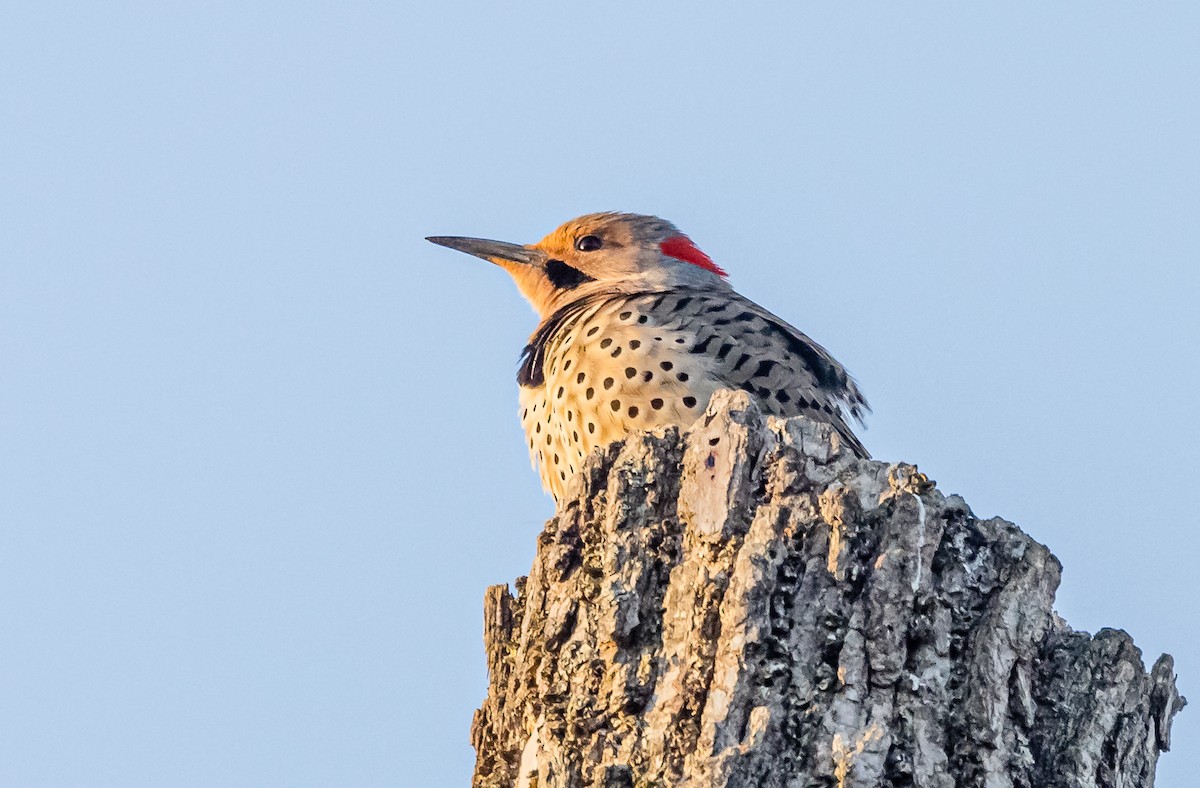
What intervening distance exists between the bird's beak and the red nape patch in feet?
2.59

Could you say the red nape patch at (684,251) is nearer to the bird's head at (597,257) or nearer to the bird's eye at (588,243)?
the bird's head at (597,257)

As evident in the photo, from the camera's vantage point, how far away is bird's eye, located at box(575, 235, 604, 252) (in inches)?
387

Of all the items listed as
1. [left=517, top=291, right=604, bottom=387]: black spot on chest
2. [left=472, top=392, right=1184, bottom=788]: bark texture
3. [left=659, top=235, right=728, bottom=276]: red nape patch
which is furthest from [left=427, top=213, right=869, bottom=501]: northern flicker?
[left=472, top=392, right=1184, bottom=788]: bark texture

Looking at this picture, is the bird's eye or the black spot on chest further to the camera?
the bird's eye

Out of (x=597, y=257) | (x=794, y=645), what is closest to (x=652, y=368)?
(x=597, y=257)

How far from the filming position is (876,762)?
446 cm

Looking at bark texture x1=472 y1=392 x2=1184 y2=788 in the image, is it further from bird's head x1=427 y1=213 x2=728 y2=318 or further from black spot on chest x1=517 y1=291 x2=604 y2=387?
bird's head x1=427 y1=213 x2=728 y2=318

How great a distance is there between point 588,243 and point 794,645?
5.43m

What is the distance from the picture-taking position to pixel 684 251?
999 cm

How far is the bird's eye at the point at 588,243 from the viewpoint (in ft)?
32.2

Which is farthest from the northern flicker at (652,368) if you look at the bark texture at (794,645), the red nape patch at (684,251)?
the bark texture at (794,645)

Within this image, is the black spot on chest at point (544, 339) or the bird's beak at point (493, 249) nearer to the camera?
the black spot on chest at point (544, 339)

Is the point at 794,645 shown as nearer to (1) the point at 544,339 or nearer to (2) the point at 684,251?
(1) the point at 544,339

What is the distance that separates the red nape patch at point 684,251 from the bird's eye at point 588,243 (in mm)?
408
